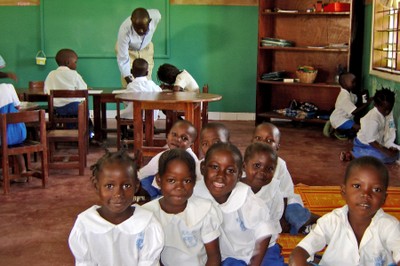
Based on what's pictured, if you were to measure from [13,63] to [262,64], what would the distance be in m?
3.42

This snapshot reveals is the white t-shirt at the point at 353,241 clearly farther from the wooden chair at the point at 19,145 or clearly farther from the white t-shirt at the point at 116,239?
the wooden chair at the point at 19,145

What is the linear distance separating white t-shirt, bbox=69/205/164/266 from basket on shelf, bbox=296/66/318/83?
5512 mm

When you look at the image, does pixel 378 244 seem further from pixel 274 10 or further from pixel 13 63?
pixel 13 63

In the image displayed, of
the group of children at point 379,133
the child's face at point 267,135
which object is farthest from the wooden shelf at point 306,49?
the child's face at point 267,135

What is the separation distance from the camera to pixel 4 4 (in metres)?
7.72

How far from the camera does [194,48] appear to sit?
7898mm

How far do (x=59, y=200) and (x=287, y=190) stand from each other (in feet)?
5.78

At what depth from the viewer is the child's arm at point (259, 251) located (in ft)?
7.14

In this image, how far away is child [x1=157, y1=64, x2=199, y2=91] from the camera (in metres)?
5.85

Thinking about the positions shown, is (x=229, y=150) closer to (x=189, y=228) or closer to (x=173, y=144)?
(x=189, y=228)

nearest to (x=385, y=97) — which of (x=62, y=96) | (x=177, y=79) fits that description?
(x=177, y=79)

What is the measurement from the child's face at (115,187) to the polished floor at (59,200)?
1011mm

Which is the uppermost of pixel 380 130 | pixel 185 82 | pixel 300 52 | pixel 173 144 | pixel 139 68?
pixel 300 52

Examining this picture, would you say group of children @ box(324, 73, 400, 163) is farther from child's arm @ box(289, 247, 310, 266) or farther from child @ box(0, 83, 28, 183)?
child's arm @ box(289, 247, 310, 266)
